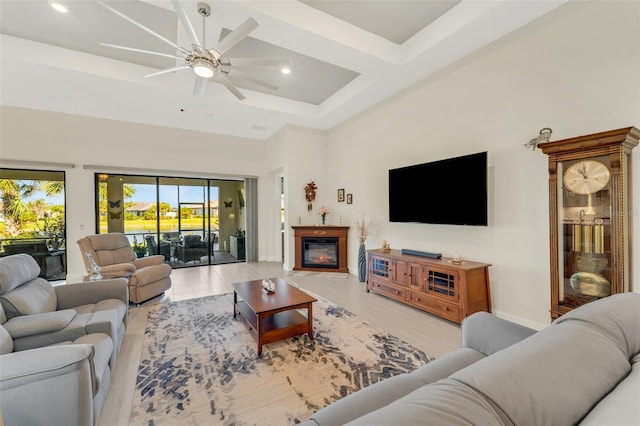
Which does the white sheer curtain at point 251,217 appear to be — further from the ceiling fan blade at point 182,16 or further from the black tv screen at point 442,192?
the ceiling fan blade at point 182,16

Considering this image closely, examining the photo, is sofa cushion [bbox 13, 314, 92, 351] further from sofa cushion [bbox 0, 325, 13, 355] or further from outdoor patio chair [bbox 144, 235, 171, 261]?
outdoor patio chair [bbox 144, 235, 171, 261]

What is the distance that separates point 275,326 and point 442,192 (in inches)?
109

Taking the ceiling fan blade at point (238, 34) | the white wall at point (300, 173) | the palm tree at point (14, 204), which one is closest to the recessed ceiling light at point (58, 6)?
the ceiling fan blade at point (238, 34)

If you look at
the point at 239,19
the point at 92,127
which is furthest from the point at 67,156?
the point at 239,19

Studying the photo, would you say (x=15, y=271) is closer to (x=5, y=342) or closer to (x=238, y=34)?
(x=5, y=342)

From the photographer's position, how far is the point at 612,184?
7.22ft

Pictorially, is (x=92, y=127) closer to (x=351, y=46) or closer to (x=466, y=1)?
(x=351, y=46)

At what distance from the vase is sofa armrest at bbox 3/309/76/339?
13.3 ft

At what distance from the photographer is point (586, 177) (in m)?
2.36

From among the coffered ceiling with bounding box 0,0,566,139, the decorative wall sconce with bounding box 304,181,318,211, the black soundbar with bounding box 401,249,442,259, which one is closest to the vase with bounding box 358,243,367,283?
the black soundbar with bounding box 401,249,442,259

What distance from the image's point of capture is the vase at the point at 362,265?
16.4 feet

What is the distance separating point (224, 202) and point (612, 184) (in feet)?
23.3

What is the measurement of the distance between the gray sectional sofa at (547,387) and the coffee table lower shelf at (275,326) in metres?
1.57

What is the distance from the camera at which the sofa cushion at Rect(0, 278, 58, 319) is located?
198cm
